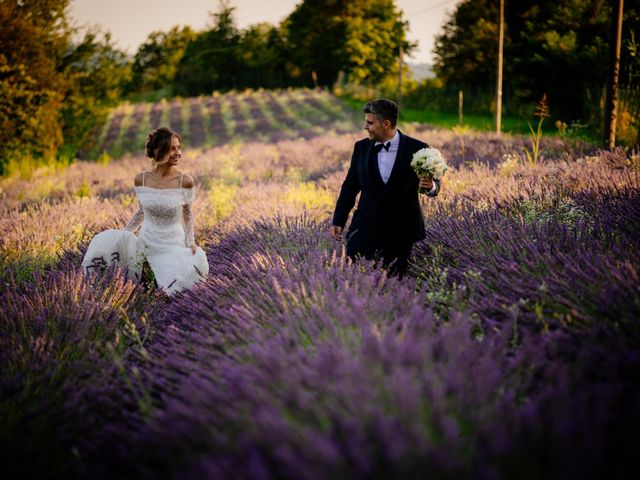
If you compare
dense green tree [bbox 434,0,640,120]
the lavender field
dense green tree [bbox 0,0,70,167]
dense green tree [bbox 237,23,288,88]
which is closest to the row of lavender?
dense green tree [bbox 0,0,70,167]

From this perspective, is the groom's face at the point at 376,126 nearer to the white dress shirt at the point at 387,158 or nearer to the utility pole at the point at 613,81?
the white dress shirt at the point at 387,158

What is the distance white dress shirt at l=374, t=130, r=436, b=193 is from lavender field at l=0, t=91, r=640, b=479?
69 centimetres

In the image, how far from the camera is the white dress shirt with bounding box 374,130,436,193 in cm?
304

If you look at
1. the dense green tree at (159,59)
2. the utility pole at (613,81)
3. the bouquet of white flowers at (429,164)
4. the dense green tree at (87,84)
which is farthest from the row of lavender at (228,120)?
the dense green tree at (159,59)

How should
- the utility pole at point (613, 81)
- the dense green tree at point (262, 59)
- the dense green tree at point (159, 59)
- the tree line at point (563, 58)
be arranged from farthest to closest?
Answer: the dense green tree at point (159, 59)
the dense green tree at point (262, 59)
the tree line at point (563, 58)
the utility pole at point (613, 81)

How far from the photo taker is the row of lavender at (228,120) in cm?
1697

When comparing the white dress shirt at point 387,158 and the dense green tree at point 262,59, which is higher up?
the dense green tree at point 262,59

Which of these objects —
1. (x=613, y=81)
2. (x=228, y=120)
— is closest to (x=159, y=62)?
(x=228, y=120)

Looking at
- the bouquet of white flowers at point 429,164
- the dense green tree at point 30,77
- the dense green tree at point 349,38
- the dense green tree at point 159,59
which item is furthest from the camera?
the dense green tree at point 159,59

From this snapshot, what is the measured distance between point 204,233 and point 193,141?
13545 millimetres

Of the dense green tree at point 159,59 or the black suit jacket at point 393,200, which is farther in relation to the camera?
the dense green tree at point 159,59

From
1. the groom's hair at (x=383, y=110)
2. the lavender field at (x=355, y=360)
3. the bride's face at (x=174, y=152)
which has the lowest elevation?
the lavender field at (x=355, y=360)

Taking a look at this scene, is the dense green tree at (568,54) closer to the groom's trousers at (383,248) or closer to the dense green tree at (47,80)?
the groom's trousers at (383,248)

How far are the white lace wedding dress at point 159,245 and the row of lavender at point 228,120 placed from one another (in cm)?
1188
